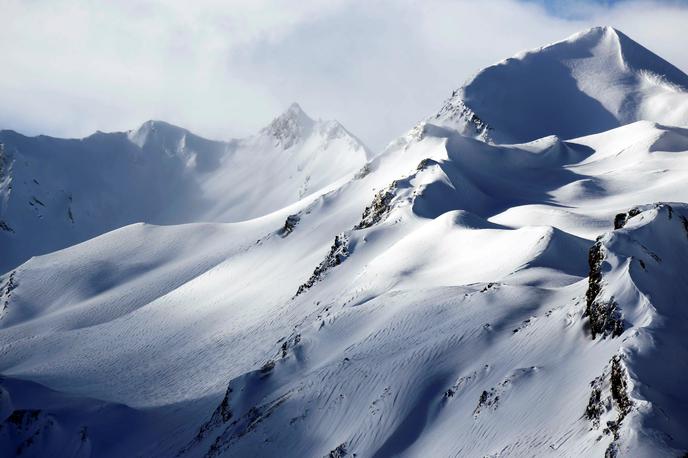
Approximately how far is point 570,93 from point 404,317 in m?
105

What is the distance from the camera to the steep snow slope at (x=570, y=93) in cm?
12925

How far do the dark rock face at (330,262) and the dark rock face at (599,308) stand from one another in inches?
1532

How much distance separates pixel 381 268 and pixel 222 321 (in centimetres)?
1899

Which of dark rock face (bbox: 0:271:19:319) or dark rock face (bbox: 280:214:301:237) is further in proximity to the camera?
dark rock face (bbox: 0:271:19:319)

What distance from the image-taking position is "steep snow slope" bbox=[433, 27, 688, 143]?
5089 inches

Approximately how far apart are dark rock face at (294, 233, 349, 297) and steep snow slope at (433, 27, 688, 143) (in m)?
57.4

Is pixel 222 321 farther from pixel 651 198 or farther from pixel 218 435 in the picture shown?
pixel 651 198

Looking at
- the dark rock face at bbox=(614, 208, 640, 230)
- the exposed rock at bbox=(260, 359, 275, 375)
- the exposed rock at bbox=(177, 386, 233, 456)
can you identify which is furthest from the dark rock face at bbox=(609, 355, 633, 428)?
the exposed rock at bbox=(177, 386, 233, 456)

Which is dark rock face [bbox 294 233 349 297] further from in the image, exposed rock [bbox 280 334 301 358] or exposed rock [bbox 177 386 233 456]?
exposed rock [bbox 177 386 233 456]

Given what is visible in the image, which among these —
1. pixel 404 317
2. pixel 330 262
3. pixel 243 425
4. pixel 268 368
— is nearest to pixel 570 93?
Answer: pixel 330 262

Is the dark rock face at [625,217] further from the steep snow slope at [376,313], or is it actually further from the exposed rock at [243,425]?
the exposed rock at [243,425]

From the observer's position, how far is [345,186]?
4131 inches

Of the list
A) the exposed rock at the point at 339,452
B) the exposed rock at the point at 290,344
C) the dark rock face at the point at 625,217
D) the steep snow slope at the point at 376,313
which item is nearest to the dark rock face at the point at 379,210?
the steep snow slope at the point at 376,313

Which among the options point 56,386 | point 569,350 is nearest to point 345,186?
point 56,386
